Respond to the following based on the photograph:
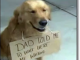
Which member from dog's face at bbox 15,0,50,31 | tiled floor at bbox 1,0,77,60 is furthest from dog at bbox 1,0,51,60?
tiled floor at bbox 1,0,77,60

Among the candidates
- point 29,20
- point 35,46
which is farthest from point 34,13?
point 35,46

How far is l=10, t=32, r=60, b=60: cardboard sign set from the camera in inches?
30.9

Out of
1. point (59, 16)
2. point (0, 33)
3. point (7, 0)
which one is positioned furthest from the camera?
point (59, 16)

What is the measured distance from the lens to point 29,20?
755 millimetres

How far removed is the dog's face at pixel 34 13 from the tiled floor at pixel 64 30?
18 centimetres

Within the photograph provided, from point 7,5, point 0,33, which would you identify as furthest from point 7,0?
point 0,33

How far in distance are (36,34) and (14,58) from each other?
11 cm

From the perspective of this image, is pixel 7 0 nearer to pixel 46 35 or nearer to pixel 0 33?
pixel 0 33

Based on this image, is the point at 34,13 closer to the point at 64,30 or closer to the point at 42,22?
the point at 42,22

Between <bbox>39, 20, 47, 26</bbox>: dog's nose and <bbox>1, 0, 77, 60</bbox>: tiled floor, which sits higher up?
<bbox>39, 20, 47, 26</bbox>: dog's nose

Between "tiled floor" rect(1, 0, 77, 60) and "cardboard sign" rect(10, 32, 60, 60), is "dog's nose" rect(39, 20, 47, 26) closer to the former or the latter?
"cardboard sign" rect(10, 32, 60, 60)

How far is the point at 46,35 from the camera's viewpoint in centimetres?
81

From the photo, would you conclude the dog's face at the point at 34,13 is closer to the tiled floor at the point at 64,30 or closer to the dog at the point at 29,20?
the dog at the point at 29,20

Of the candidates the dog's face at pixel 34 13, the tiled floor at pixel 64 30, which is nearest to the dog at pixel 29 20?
the dog's face at pixel 34 13
